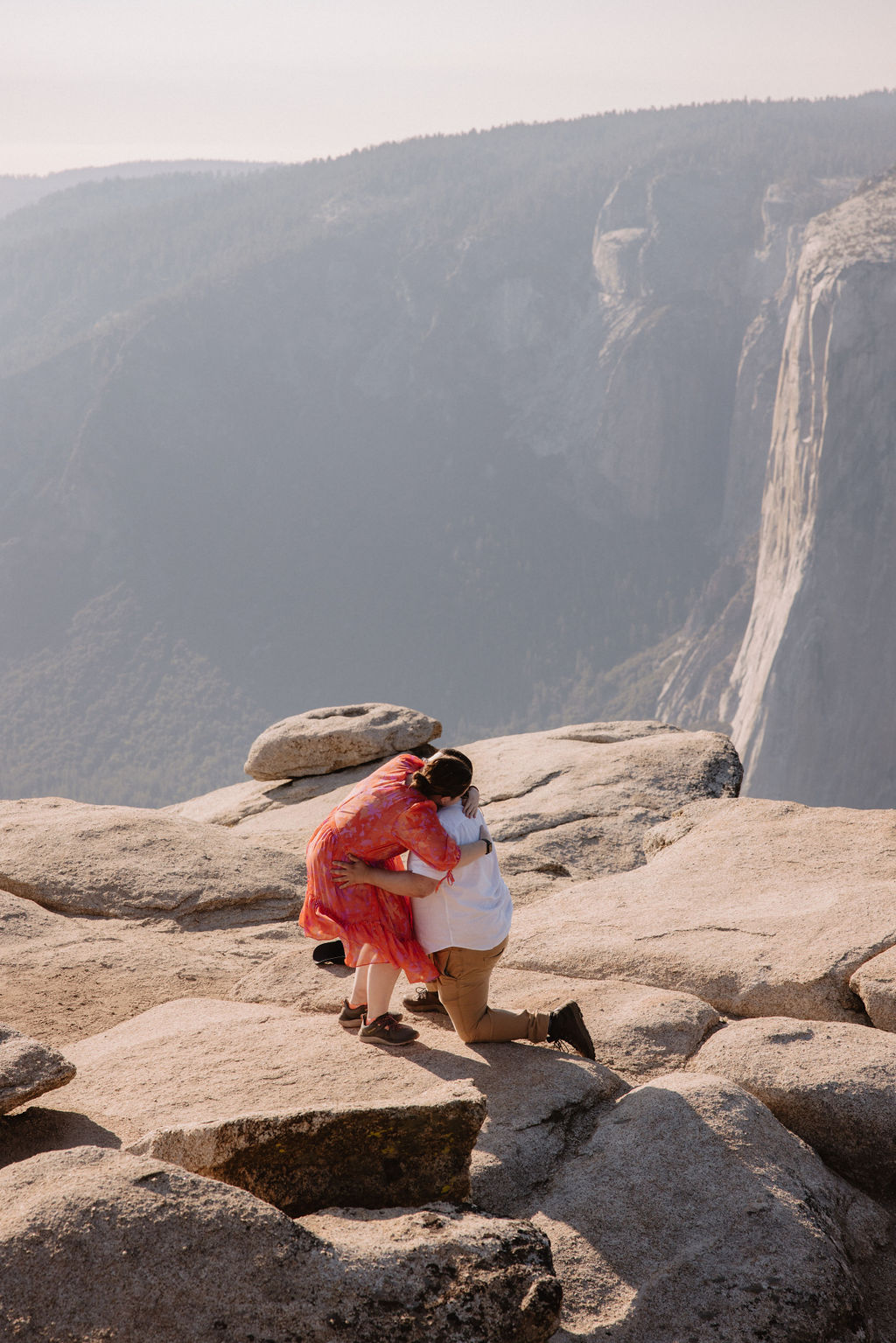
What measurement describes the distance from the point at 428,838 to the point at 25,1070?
82.9 inches

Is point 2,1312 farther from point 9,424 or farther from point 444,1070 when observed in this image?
point 9,424

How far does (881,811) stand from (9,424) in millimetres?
154215

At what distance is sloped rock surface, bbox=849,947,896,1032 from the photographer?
19.2ft

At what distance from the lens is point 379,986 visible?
5418 millimetres

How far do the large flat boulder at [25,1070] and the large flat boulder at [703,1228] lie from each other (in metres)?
2.24

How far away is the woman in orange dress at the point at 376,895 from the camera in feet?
17.3

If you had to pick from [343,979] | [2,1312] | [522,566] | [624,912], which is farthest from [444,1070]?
[522,566]

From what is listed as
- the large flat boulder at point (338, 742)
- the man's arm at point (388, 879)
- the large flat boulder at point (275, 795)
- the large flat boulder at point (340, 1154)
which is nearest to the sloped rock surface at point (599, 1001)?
the man's arm at point (388, 879)

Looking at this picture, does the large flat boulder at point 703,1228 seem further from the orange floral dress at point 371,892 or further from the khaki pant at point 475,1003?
the orange floral dress at point 371,892

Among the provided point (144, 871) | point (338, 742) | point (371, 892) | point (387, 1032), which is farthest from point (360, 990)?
point (338, 742)

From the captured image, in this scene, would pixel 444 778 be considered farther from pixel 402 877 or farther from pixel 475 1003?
pixel 475 1003

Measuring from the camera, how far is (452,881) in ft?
17.2

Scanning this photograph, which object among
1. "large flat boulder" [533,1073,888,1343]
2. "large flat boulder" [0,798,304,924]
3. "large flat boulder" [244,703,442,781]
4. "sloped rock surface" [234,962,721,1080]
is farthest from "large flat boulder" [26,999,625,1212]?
"large flat boulder" [244,703,442,781]

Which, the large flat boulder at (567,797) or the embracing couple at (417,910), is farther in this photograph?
the large flat boulder at (567,797)
